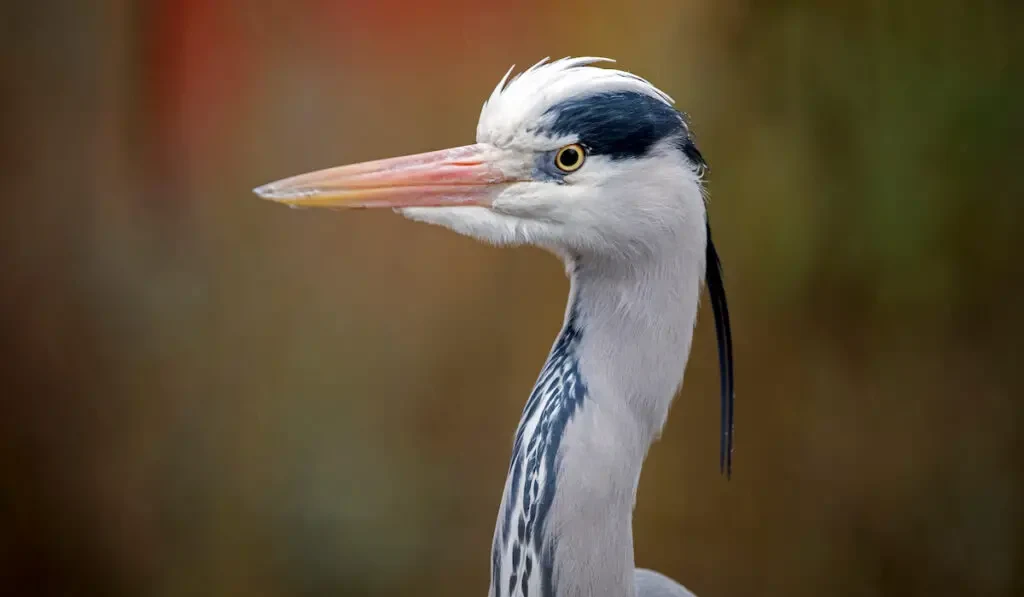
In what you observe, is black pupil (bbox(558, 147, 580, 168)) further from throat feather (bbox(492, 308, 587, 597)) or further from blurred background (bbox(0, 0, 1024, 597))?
blurred background (bbox(0, 0, 1024, 597))

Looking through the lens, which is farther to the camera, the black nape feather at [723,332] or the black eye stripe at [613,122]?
the black nape feather at [723,332]

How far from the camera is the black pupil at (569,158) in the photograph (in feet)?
2.36

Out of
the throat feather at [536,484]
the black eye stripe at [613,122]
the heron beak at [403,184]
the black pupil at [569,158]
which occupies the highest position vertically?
the black eye stripe at [613,122]

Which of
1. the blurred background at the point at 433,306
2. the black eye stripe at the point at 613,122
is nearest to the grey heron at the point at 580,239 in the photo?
the black eye stripe at the point at 613,122

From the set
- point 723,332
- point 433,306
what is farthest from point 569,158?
point 433,306

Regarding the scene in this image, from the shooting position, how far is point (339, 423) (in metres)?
1.33

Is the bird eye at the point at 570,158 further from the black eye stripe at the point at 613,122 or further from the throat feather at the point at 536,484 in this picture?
the throat feather at the point at 536,484

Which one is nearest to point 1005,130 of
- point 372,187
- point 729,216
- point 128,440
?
point 729,216

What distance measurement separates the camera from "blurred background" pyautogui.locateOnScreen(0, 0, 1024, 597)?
123cm

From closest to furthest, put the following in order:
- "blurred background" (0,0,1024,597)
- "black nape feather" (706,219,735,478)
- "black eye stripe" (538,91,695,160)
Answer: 1. "black eye stripe" (538,91,695,160)
2. "black nape feather" (706,219,735,478)
3. "blurred background" (0,0,1024,597)

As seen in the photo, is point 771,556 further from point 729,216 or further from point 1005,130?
point 1005,130

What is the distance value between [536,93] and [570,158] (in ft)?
Answer: 0.20

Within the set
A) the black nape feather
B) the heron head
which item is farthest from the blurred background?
the heron head

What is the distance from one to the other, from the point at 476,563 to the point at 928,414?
737mm
